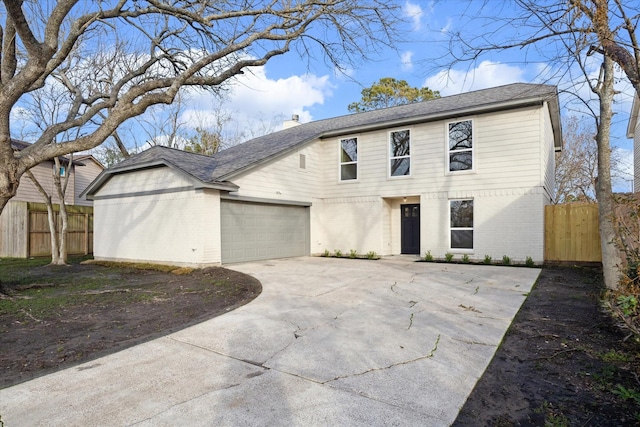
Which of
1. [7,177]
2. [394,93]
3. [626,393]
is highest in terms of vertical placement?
[394,93]

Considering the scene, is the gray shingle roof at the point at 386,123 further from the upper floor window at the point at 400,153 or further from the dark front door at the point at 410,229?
the dark front door at the point at 410,229

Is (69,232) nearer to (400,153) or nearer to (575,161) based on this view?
(400,153)

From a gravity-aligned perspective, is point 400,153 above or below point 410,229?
above

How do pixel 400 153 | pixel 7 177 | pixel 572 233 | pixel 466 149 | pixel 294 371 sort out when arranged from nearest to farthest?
pixel 294 371, pixel 7 177, pixel 572 233, pixel 466 149, pixel 400 153

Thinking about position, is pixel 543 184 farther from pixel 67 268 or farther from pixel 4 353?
pixel 67 268

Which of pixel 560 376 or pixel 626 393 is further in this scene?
pixel 560 376

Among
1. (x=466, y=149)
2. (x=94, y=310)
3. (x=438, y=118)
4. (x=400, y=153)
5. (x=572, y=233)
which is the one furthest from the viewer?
(x=400, y=153)

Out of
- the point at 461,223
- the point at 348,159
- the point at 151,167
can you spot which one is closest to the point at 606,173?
the point at 461,223

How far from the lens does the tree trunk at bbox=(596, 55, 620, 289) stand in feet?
18.9

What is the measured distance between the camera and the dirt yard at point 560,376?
2.65 metres

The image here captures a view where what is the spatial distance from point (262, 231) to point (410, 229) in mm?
5592

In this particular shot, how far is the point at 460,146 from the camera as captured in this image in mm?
11891

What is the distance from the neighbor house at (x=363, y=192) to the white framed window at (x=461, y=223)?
0.03m

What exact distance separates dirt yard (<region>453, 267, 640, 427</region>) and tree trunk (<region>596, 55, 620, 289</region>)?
3.94ft
